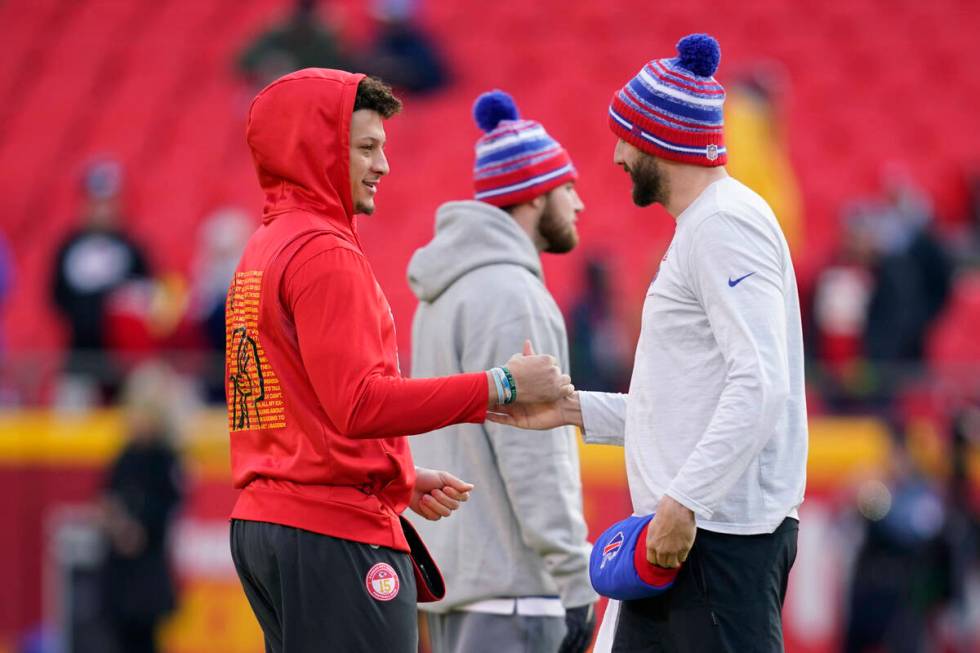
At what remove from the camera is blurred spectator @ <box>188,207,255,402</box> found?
9555mm

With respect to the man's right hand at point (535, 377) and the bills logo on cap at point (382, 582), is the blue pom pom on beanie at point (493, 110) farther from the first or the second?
the bills logo on cap at point (382, 582)

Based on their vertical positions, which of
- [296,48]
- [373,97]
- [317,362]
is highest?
[296,48]

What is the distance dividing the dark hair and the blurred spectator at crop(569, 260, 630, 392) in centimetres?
526

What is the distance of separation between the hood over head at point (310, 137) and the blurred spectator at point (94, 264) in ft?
20.2

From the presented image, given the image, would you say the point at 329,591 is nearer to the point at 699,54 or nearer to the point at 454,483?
the point at 454,483

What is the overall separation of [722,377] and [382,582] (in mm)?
987

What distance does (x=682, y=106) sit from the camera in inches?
162

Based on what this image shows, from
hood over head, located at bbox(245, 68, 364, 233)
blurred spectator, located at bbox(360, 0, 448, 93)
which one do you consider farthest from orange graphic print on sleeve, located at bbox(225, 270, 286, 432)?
blurred spectator, located at bbox(360, 0, 448, 93)

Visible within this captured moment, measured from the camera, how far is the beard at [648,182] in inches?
166

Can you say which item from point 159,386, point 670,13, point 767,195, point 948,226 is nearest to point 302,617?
point 159,386

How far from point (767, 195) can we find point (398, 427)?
7.82 m

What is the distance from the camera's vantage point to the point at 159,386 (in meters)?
9.52

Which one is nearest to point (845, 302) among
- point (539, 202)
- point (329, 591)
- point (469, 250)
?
point (539, 202)

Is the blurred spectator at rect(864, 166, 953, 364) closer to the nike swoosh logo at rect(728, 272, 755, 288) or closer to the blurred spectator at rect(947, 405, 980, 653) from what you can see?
the blurred spectator at rect(947, 405, 980, 653)
